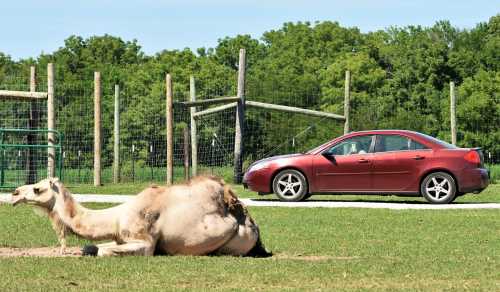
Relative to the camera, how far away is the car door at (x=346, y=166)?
912 inches

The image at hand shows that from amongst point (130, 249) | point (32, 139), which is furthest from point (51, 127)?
point (130, 249)

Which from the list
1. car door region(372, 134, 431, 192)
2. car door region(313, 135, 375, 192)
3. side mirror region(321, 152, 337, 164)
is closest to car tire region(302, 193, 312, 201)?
car door region(313, 135, 375, 192)

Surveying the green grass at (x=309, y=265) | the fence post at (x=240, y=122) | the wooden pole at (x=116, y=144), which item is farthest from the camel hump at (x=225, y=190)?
the fence post at (x=240, y=122)

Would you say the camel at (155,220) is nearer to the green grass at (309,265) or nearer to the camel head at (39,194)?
the camel head at (39,194)

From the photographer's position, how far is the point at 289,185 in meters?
23.6

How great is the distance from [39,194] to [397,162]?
12.2m

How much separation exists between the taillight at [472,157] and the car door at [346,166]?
1934mm

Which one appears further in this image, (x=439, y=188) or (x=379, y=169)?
(x=379, y=169)

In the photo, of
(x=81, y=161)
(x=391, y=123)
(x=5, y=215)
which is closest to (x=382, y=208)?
(x=5, y=215)

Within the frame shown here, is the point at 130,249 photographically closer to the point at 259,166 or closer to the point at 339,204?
Answer: the point at 339,204

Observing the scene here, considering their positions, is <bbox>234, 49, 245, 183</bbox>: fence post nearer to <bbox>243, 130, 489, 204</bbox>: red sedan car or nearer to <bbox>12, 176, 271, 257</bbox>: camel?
<bbox>243, 130, 489, 204</bbox>: red sedan car

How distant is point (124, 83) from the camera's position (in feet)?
253

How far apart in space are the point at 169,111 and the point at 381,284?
1882cm

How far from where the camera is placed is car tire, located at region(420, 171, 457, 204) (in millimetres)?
22734
